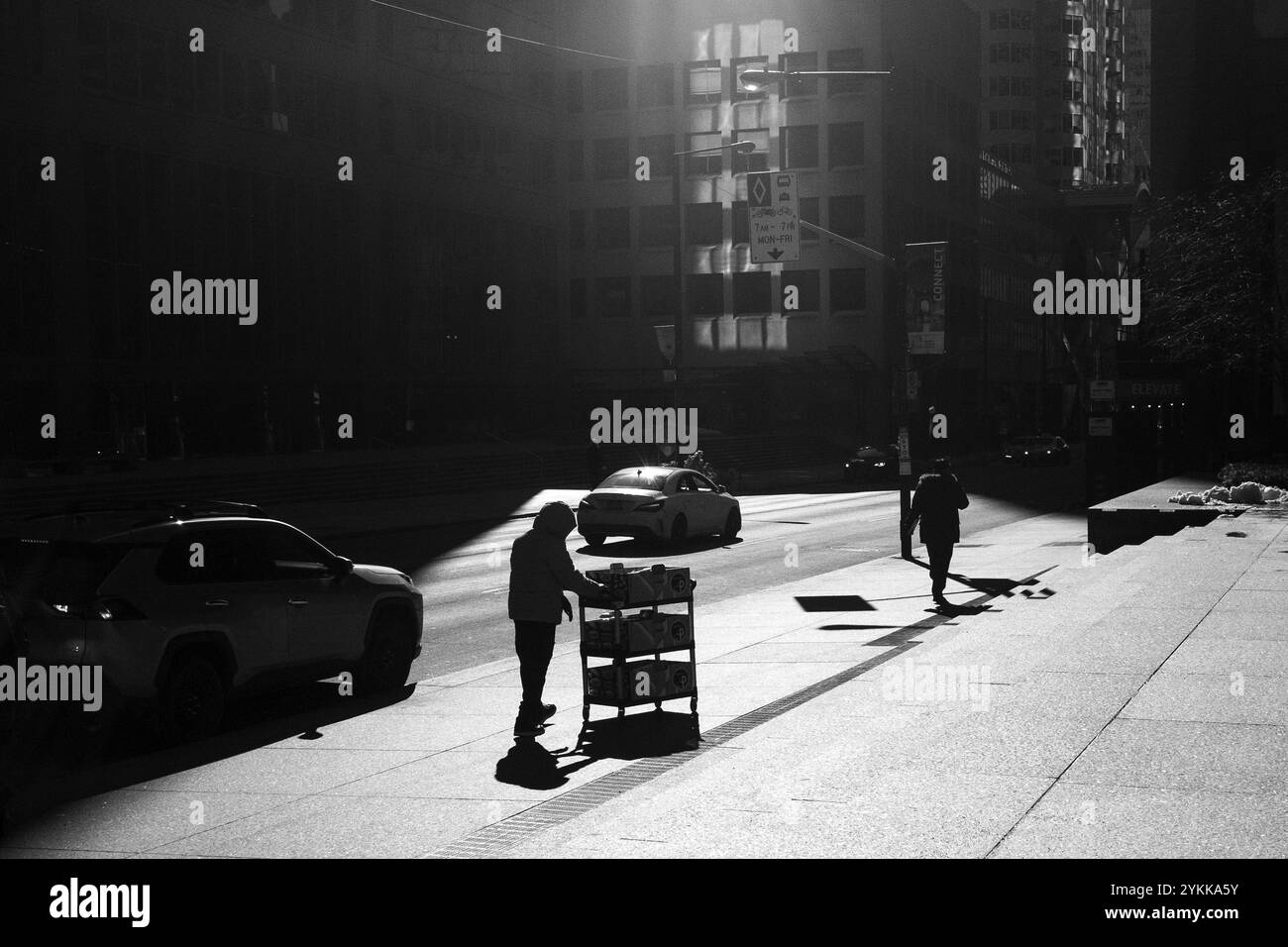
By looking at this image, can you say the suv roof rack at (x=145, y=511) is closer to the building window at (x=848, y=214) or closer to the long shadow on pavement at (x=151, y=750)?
the long shadow on pavement at (x=151, y=750)

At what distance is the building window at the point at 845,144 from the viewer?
8038cm

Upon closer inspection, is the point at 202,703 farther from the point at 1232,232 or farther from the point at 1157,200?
the point at 1157,200

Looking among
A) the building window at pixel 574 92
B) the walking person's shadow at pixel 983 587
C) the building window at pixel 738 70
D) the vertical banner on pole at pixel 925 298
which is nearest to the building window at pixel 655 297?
the building window at pixel 738 70

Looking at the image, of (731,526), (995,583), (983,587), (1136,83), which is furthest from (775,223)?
(1136,83)

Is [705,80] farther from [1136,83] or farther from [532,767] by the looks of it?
[1136,83]

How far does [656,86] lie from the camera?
3290 inches

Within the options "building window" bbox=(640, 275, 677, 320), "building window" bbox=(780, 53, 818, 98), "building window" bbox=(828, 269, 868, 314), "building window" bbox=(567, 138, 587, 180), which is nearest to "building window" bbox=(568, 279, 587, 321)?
"building window" bbox=(640, 275, 677, 320)

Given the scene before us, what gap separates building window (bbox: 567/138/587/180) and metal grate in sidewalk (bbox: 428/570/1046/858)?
7476cm

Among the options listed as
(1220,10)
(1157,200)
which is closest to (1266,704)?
(1157,200)

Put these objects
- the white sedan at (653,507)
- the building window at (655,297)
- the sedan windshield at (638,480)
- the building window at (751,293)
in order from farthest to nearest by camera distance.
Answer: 1. the building window at (655,297)
2. the building window at (751,293)
3. the sedan windshield at (638,480)
4. the white sedan at (653,507)

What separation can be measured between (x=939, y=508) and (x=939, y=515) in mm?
84

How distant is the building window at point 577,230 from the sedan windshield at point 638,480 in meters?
56.8

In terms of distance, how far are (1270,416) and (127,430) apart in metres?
36.6

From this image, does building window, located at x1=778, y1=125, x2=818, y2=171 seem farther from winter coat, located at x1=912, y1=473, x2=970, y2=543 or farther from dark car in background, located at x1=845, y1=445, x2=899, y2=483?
winter coat, located at x1=912, y1=473, x2=970, y2=543
